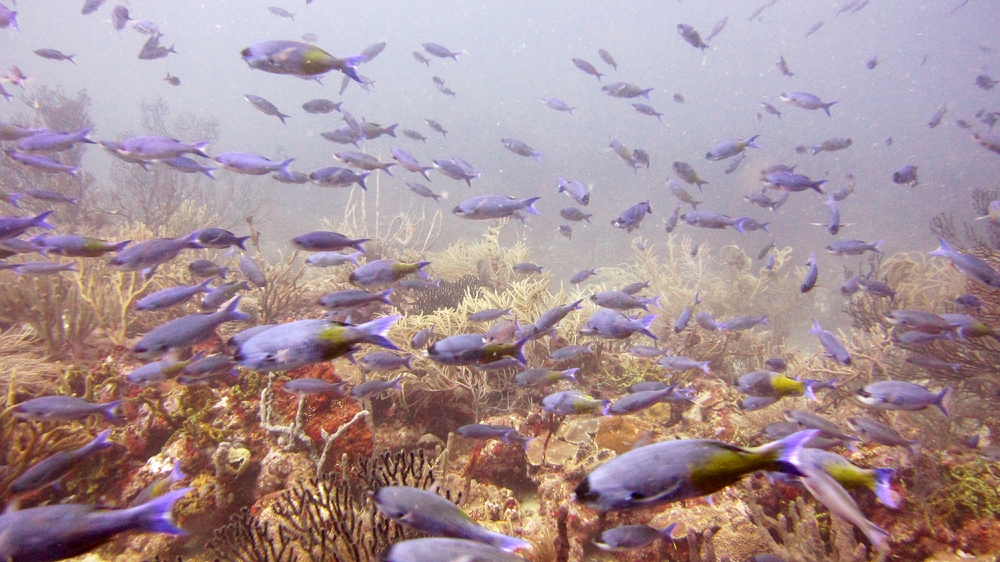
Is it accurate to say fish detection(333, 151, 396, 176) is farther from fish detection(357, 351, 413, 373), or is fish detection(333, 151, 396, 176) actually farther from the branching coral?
the branching coral

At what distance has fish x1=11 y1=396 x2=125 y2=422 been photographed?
A: 2914mm

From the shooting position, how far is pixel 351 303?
3.46m

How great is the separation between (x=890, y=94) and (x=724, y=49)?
49.5 m

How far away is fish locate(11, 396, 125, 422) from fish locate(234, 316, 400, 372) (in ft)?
6.74

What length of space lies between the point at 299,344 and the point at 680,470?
1.61 meters

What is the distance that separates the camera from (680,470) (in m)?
1.31

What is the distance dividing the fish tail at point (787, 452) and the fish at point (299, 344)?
1.44 metres

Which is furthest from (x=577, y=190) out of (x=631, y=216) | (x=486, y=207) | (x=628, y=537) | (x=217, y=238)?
(x=628, y=537)

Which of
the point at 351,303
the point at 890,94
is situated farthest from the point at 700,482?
the point at 890,94

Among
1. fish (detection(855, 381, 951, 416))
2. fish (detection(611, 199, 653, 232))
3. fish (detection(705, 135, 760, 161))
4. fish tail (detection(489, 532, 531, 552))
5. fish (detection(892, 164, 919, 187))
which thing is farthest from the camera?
fish (detection(892, 164, 919, 187))

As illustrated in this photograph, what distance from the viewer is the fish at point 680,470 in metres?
1.26

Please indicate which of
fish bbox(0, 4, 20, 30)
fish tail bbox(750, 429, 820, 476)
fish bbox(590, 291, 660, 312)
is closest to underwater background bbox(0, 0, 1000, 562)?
fish tail bbox(750, 429, 820, 476)

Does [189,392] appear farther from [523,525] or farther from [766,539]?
[766,539]

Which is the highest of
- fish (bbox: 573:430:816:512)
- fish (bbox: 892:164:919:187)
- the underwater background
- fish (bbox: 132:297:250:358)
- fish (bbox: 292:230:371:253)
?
fish (bbox: 892:164:919:187)
